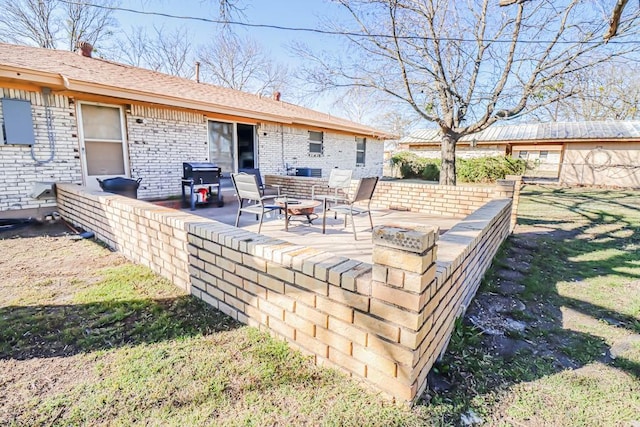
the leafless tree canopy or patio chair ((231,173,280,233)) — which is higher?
the leafless tree canopy

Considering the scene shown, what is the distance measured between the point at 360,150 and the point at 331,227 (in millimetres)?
10944

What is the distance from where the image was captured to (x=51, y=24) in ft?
52.6

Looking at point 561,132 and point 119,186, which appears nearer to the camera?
point 119,186

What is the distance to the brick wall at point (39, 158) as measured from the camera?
5.54 meters

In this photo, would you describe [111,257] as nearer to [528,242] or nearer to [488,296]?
[488,296]

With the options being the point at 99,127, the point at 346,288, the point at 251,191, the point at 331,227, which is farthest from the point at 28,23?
the point at 346,288

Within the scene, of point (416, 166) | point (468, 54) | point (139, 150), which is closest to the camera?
point (139, 150)

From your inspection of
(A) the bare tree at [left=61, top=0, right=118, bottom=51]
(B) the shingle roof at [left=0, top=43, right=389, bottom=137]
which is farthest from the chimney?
(A) the bare tree at [left=61, top=0, right=118, bottom=51]

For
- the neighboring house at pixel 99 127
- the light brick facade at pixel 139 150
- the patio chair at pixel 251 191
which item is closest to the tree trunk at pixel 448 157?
the neighboring house at pixel 99 127

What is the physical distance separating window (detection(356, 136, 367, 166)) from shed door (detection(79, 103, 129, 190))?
34.1ft

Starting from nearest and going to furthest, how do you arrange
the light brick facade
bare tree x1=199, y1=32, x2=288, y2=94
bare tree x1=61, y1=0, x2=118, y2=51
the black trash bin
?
the light brick facade < the black trash bin < bare tree x1=61, y1=0, x2=118, y2=51 < bare tree x1=199, y1=32, x2=288, y2=94

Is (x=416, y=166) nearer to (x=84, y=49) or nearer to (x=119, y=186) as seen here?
(x=84, y=49)

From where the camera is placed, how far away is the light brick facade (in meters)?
5.65

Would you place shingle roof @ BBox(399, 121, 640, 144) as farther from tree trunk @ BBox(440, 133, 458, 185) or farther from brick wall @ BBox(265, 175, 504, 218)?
brick wall @ BBox(265, 175, 504, 218)
